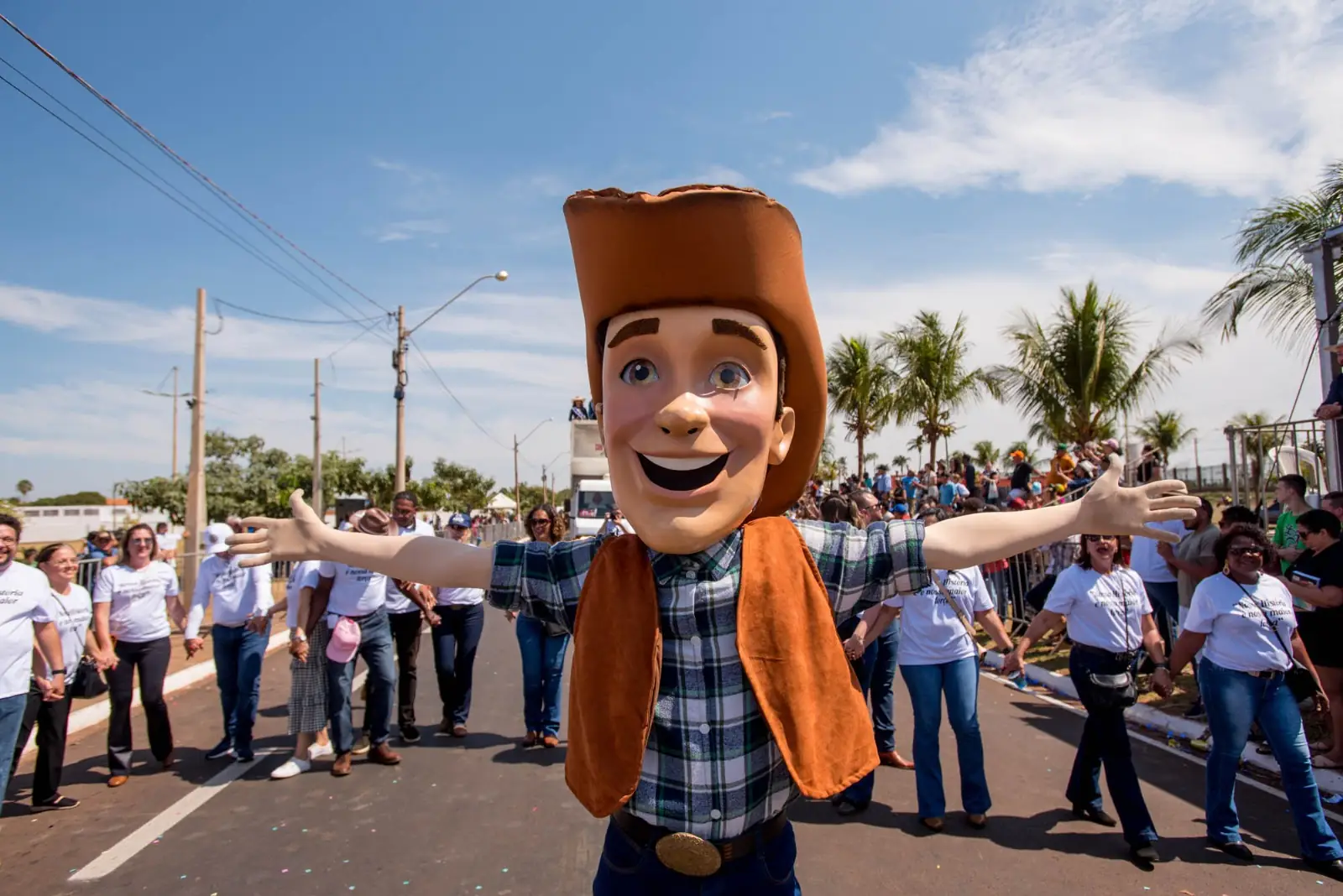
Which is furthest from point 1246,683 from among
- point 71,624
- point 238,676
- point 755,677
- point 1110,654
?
point 71,624

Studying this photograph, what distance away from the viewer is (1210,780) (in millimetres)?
4379

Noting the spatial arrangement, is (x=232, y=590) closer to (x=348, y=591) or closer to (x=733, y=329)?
(x=348, y=591)

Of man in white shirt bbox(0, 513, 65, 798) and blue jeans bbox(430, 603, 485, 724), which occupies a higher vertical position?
man in white shirt bbox(0, 513, 65, 798)

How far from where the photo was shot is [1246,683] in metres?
4.31

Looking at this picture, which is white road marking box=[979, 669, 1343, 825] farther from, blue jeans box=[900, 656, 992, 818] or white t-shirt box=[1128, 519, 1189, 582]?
blue jeans box=[900, 656, 992, 818]

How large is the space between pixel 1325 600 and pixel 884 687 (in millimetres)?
2685

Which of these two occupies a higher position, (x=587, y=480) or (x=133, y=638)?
(x=587, y=480)

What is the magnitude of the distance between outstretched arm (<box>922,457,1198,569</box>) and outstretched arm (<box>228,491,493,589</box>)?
53.2 inches

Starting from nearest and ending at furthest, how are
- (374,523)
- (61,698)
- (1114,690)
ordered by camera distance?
(1114,690) → (61,698) → (374,523)

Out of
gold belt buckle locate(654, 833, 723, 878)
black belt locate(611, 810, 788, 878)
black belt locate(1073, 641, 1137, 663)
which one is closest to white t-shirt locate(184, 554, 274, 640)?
black belt locate(611, 810, 788, 878)

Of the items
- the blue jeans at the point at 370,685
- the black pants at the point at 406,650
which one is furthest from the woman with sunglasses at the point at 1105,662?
the black pants at the point at 406,650

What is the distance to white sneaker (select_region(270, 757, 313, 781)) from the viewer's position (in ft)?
18.5

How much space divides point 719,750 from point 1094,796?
3599 mm

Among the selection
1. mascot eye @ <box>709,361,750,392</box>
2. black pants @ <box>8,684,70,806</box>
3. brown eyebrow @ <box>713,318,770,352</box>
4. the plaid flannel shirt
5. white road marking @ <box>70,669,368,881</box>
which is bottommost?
white road marking @ <box>70,669,368,881</box>
